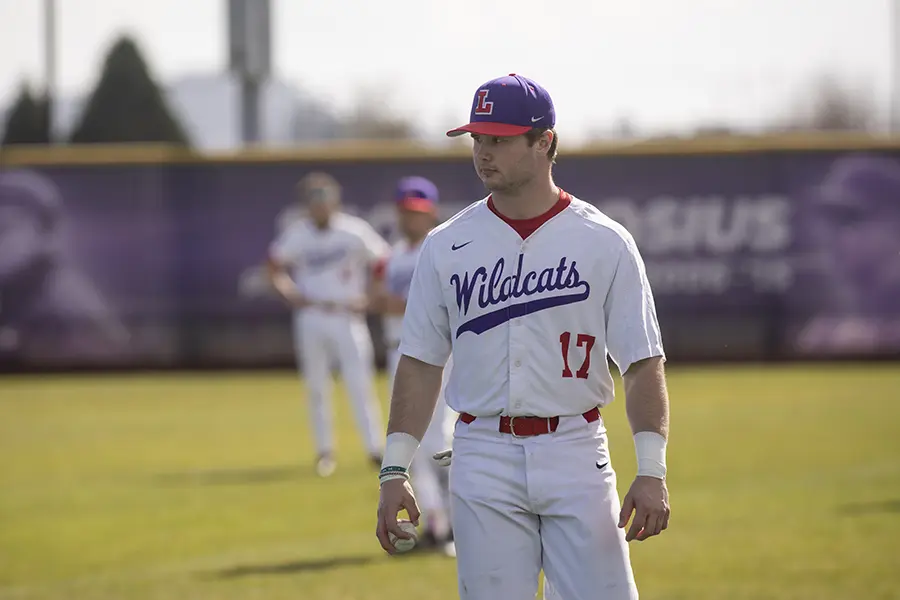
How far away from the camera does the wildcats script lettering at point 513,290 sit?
16.6 ft

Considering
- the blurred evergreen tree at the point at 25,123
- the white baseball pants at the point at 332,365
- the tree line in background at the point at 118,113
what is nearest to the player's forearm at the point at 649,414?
the white baseball pants at the point at 332,365

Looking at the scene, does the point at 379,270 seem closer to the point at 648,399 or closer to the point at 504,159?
the point at 504,159

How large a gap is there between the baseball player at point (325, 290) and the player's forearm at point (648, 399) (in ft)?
32.7

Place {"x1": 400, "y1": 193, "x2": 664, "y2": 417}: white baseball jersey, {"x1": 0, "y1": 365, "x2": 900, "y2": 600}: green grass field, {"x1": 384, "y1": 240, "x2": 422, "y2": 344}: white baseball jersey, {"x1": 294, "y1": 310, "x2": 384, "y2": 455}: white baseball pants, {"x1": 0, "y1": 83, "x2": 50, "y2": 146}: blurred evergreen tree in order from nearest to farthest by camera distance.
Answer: {"x1": 400, "y1": 193, "x2": 664, "y2": 417}: white baseball jersey, {"x1": 0, "y1": 365, "x2": 900, "y2": 600}: green grass field, {"x1": 384, "y1": 240, "x2": 422, "y2": 344}: white baseball jersey, {"x1": 294, "y1": 310, "x2": 384, "y2": 455}: white baseball pants, {"x1": 0, "y1": 83, "x2": 50, "y2": 146}: blurred evergreen tree

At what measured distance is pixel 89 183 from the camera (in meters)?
27.1

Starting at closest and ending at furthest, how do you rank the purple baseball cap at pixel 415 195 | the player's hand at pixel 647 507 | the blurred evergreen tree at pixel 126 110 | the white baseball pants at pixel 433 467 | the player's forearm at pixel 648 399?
the player's hand at pixel 647 507, the player's forearm at pixel 648 399, the white baseball pants at pixel 433 467, the purple baseball cap at pixel 415 195, the blurred evergreen tree at pixel 126 110

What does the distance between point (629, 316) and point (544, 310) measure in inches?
11.5

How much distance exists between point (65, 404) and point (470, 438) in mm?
18458

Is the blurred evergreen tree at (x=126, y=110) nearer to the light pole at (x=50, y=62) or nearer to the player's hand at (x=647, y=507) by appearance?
the light pole at (x=50, y=62)

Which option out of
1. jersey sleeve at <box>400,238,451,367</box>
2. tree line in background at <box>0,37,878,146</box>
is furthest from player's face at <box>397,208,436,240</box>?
tree line in background at <box>0,37,878,146</box>

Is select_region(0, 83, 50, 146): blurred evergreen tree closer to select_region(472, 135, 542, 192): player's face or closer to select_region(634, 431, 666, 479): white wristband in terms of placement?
select_region(472, 135, 542, 192): player's face

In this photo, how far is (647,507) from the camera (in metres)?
4.82

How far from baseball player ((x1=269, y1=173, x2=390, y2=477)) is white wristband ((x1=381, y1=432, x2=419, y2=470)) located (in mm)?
9620

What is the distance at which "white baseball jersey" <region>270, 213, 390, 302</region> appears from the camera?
610 inches
